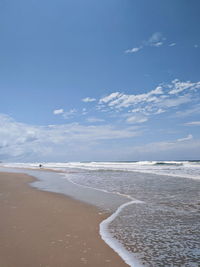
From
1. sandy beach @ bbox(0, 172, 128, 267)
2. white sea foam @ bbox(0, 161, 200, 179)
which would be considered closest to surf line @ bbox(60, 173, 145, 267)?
sandy beach @ bbox(0, 172, 128, 267)

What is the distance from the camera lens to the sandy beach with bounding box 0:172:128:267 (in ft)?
14.7

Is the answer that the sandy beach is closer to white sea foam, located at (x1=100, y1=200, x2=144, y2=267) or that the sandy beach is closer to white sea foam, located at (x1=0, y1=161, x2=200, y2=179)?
white sea foam, located at (x1=100, y1=200, x2=144, y2=267)

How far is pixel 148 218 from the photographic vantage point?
7.63 metres

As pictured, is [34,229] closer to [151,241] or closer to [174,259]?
[151,241]

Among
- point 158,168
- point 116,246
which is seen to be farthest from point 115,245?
point 158,168

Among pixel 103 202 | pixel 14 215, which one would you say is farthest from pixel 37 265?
pixel 103 202

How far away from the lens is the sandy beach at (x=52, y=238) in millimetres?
4480

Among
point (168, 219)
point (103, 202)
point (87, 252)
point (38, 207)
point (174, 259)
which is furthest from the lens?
point (103, 202)

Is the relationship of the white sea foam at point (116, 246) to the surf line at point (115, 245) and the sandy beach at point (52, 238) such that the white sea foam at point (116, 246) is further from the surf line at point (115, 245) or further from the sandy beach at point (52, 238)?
the sandy beach at point (52, 238)

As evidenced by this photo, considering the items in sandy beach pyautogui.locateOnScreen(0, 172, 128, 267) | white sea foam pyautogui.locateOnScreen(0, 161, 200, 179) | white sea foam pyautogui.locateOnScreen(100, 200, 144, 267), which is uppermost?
white sea foam pyautogui.locateOnScreen(0, 161, 200, 179)

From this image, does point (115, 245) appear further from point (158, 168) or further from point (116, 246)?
point (158, 168)

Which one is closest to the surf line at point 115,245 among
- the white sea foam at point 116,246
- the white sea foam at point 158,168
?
the white sea foam at point 116,246

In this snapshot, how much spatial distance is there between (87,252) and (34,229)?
2158 mm

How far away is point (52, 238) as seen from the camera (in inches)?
225
